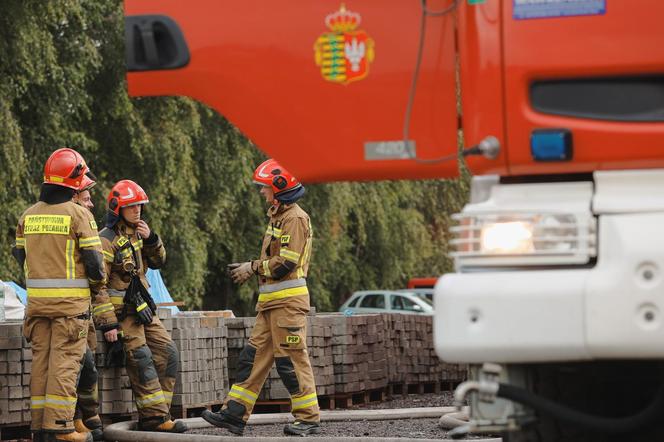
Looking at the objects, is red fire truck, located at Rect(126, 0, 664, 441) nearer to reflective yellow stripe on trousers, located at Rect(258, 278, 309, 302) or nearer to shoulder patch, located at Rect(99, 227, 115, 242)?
reflective yellow stripe on trousers, located at Rect(258, 278, 309, 302)

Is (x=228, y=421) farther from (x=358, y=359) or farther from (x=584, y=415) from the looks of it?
(x=584, y=415)

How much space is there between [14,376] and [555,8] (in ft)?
24.0

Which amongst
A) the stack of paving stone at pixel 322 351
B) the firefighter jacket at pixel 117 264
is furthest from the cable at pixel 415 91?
the stack of paving stone at pixel 322 351

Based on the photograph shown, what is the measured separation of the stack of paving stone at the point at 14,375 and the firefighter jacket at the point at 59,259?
77 cm

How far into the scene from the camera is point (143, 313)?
1287 cm

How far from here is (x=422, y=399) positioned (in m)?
18.6

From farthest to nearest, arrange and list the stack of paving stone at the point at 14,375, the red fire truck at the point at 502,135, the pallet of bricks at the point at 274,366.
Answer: the pallet of bricks at the point at 274,366
the stack of paving stone at the point at 14,375
the red fire truck at the point at 502,135

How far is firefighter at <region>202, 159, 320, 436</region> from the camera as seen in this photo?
12.3m

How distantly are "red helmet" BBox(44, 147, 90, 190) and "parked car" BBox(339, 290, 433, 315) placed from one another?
26.6m

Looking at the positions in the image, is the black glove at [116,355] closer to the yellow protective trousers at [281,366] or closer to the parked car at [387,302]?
the yellow protective trousers at [281,366]

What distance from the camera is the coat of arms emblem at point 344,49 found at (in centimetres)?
627

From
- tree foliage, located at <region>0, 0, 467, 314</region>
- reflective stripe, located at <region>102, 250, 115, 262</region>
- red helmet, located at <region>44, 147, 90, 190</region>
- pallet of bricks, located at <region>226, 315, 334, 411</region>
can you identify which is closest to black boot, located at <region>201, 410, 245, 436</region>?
reflective stripe, located at <region>102, 250, 115, 262</region>

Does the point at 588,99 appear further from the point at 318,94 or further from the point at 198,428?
the point at 198,428

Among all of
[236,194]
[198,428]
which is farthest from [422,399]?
[236,194]
